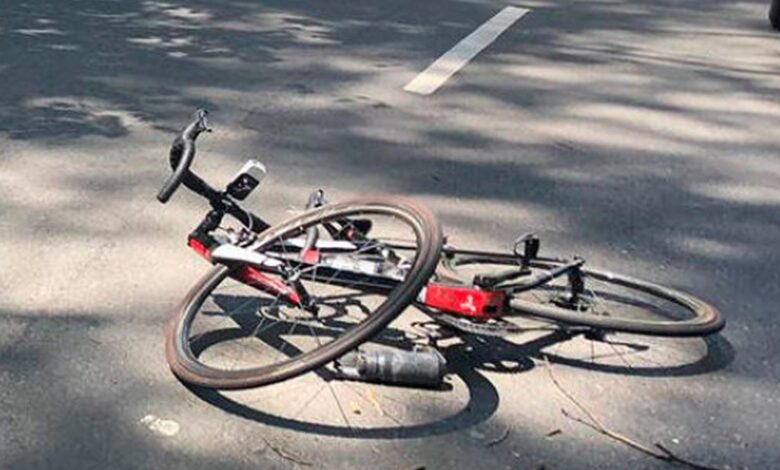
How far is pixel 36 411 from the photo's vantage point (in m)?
3.39

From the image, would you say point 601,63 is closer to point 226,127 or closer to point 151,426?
point 226,127

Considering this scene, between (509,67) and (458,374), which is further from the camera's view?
(509,67)

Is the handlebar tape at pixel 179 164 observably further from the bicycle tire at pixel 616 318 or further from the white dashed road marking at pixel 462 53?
the white dashed road marking at pixel 462 53

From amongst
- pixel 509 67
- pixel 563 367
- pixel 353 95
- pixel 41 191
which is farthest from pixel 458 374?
pixel 509 67

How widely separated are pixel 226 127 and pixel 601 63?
371cm

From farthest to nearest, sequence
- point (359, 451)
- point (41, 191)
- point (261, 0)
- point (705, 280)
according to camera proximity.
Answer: point (261, 0) → point (41, 191) → point (705, 280) → point (359, 451)

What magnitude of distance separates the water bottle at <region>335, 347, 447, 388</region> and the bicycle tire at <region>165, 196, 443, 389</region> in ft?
0.46

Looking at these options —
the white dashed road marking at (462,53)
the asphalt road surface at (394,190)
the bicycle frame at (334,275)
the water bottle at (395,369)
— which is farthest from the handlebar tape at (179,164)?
the white dashed road marking at (462,53)

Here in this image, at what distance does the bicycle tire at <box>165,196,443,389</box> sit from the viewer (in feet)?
11.0

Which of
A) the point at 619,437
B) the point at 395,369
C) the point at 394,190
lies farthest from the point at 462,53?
the point at 619,437

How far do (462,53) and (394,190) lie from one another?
3.61 metres

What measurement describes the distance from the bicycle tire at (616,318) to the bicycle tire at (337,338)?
336mm

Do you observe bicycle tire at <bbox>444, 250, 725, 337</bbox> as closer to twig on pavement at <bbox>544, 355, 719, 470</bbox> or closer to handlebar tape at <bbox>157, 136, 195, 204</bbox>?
twig on pavement at <bbox>544, 355, 719, 470</bbox>

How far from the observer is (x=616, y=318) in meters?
3.83
